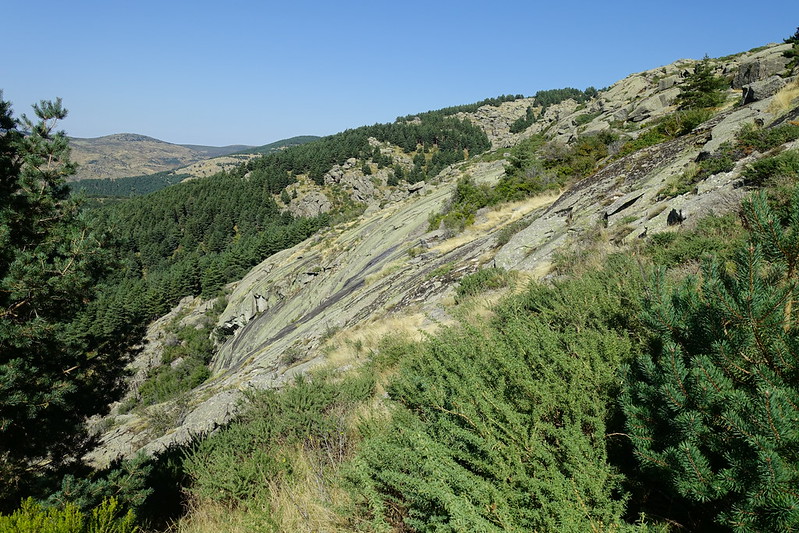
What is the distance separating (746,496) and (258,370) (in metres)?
15.8

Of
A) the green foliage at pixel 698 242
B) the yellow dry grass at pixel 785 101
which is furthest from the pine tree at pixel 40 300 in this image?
the yellow dry grass at pixel 785 101

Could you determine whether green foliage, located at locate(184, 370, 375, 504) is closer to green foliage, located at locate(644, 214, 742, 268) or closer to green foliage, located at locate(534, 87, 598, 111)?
green foliage, located at locate(644, 214, 742, 268)

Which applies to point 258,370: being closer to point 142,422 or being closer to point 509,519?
point 142,422

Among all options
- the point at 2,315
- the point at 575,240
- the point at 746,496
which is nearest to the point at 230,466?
the point at 2,315

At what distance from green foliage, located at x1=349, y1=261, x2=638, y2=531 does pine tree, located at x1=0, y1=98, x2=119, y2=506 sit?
4.65 m

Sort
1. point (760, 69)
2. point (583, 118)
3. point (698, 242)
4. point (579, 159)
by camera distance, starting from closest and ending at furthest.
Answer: point (698, 242) < point (579, 159) < point (760, 69) < point (583, 118)

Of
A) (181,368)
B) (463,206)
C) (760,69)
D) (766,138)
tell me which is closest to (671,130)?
(766,138)

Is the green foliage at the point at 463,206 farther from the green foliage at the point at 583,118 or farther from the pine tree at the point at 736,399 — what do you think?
the green foliage at the point at 583,118

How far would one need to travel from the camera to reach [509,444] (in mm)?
2529

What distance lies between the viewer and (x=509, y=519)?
210 centimetres

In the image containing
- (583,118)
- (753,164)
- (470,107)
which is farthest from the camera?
(470,107)

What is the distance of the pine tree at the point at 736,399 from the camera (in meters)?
1.56

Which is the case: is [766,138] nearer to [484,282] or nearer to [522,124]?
[484,282]

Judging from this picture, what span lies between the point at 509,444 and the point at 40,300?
20.3 ft
